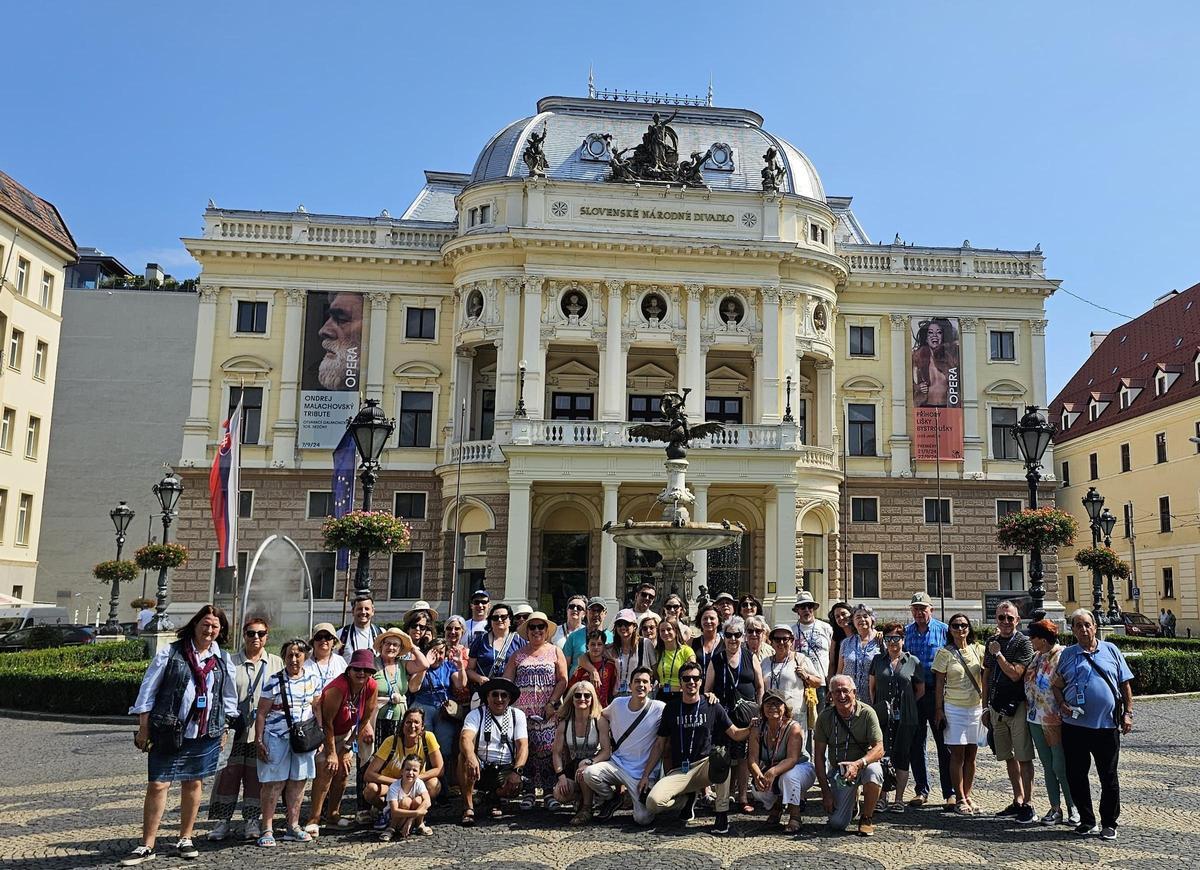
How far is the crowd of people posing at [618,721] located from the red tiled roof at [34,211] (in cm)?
3781

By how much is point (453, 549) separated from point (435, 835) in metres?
29.8

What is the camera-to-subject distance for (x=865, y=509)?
41.6m

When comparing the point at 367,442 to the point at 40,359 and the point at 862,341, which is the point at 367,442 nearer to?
the point at 862,341

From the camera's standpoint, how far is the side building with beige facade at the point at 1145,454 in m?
48.5

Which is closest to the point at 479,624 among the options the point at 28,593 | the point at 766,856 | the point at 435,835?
the point at 435,835

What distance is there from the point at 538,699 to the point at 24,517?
4031 cm

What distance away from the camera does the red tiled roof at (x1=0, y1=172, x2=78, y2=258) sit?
4156cm

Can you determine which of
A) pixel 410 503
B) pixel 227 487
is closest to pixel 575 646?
Result: pixel 227 487

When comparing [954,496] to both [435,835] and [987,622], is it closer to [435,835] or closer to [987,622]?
[987,622]

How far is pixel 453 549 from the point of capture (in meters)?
39.2

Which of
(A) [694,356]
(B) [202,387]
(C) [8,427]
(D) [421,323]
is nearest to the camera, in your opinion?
(A) [694,356]

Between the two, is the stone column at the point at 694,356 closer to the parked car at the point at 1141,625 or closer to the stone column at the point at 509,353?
the stone column at the point at 509,353

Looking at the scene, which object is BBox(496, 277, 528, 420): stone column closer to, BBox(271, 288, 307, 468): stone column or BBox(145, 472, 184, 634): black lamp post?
BBox(271, 288, 307, 468): stone column

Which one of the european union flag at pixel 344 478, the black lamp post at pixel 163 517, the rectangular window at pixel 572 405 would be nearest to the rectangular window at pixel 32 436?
the black lamp post at pixel 163 517
